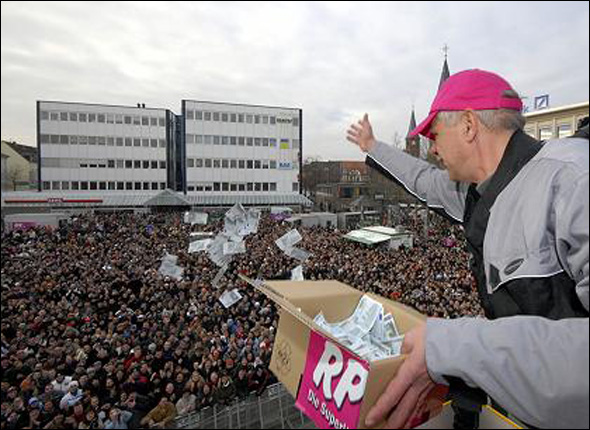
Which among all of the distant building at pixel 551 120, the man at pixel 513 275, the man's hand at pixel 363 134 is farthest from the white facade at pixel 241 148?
the man at pixel 513 275

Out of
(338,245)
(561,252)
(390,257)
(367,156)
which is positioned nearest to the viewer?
(561,252)

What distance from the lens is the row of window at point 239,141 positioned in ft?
103

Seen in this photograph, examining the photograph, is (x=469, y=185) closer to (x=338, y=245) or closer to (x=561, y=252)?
(x=561, y=252)

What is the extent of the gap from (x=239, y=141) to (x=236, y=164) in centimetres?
217

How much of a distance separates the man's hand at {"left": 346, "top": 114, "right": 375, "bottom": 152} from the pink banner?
112cm

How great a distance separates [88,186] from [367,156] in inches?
1300

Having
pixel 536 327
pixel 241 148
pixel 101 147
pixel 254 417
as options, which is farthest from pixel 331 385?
pixel 101 147

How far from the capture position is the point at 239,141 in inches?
1287

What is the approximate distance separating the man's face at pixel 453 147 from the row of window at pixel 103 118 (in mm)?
33812

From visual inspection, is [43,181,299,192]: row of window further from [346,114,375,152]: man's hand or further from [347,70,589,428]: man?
[347,70,589,428]: man

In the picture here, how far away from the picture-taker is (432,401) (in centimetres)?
99

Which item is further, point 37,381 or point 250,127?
point 250,127

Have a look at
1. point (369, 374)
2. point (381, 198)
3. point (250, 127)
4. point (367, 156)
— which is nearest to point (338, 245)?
point (367, 156)

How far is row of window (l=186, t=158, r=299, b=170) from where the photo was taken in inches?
1243
